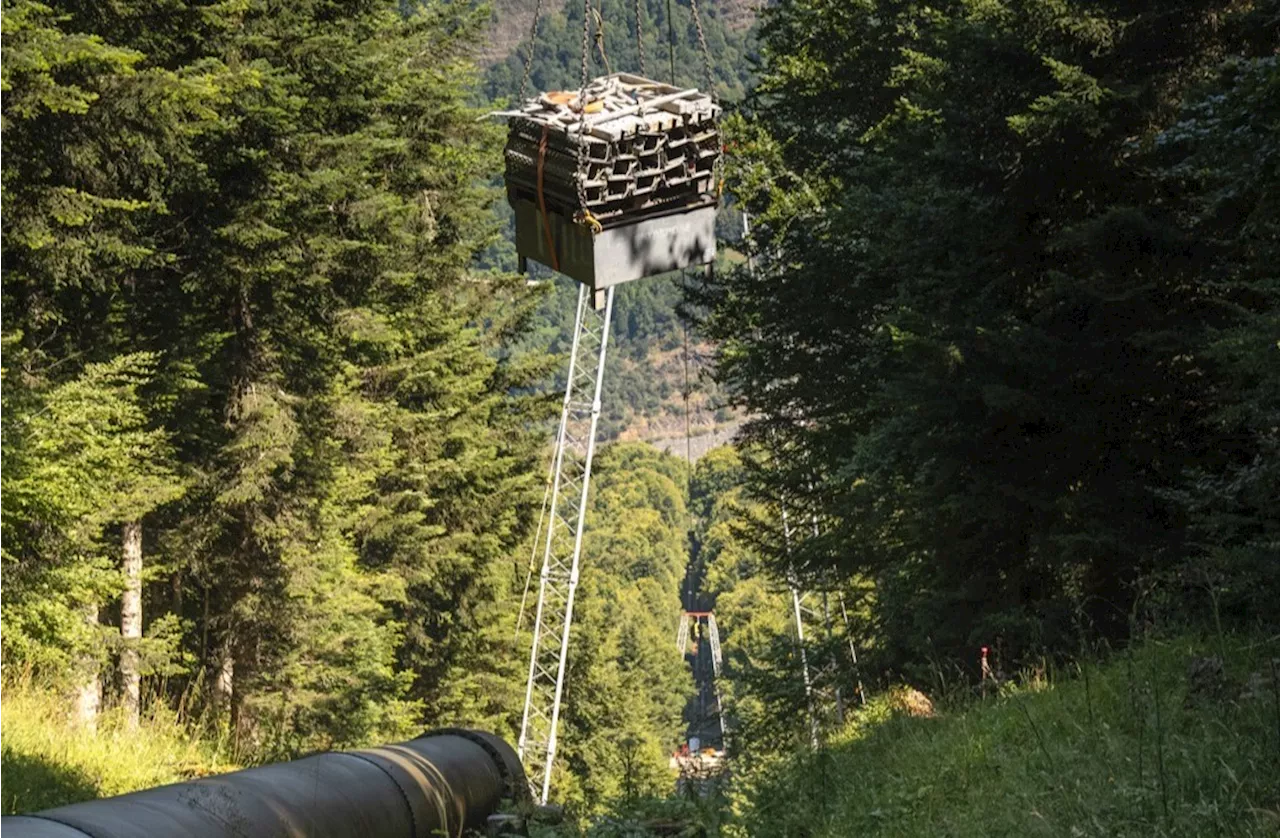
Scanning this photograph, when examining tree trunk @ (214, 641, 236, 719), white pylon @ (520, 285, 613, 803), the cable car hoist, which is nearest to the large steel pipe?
the cable car hoist

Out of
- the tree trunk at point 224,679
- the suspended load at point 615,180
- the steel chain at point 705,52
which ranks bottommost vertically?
the tree trunk at point 224,679

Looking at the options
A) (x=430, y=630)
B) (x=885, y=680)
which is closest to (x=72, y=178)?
(x=885, y=680)

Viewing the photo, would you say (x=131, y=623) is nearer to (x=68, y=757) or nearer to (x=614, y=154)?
(x=68, y=757)

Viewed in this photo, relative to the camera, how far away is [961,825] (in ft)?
23.2

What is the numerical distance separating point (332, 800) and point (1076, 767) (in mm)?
4452

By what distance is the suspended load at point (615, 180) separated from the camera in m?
10.6

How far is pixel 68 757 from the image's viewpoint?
13523mm

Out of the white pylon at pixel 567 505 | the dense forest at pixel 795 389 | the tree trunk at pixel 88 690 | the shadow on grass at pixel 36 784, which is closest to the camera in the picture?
the dense forest at pixel 795 389

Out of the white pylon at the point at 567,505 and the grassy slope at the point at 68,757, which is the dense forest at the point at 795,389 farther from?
the white pylon at the point at 567,505

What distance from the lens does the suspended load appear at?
10602mm

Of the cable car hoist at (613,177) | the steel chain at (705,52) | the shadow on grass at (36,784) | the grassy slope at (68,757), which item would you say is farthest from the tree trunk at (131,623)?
the steel chain at (705,52)

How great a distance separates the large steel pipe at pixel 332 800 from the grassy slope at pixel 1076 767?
2378 millimetres

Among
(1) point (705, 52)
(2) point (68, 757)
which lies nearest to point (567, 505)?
(2) point (68, 757)

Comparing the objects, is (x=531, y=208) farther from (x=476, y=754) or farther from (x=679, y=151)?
(x=476, y=754)
